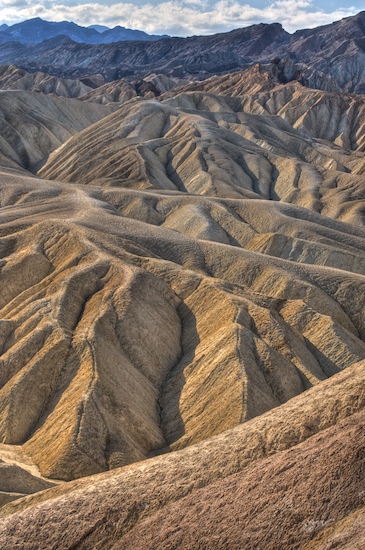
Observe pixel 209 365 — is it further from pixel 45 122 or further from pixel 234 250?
pixel 45 122

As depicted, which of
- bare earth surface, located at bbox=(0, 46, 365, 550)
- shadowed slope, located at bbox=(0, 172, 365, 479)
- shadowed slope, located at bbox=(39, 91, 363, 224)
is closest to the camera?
bare earth surface, located at bbox=(0, 46, 365, 550)

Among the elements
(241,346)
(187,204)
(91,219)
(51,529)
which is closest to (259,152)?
(187,204)

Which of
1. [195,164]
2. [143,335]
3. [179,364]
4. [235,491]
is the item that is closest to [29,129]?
[195,164]

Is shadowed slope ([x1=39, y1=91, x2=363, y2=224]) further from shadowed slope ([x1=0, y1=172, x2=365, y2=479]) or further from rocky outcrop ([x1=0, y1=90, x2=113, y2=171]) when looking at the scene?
shadowed slope ([x1=0, y1=172, x2=365, y2=479])

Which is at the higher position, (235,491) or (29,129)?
(29,129)

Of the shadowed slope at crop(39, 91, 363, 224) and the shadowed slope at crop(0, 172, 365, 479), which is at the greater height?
the shadowed slope at crop(39, 91, 363, 224)

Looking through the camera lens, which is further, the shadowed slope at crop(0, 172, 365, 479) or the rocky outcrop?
the rocky outcrop

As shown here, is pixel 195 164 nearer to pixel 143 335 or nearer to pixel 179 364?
pixel 143 335

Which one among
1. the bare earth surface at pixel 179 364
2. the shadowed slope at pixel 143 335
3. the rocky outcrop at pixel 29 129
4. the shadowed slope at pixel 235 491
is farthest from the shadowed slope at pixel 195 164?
the shadowed slope at pixel 235 491

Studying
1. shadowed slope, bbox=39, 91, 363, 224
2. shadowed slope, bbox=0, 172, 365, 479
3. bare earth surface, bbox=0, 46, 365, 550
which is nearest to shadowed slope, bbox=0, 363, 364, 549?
bare earth surface, bbox=0, 46, 365, 550

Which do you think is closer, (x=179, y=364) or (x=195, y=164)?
(x=179, y=364)
